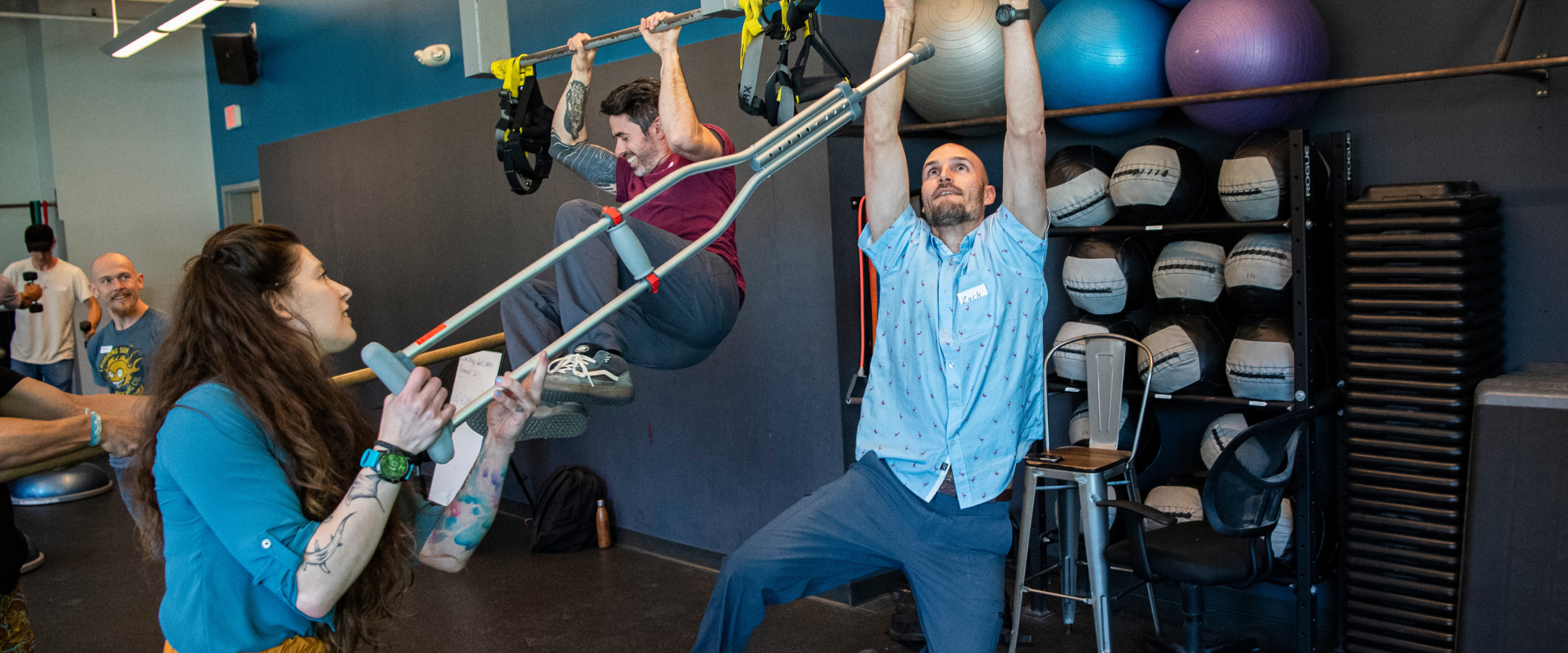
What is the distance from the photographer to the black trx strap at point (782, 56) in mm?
2061

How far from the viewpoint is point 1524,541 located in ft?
8.79

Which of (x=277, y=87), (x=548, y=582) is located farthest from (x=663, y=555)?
(x=277, y=87)

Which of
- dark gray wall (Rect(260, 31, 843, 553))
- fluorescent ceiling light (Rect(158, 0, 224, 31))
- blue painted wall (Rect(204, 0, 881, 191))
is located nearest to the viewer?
dark gray wall (Rect(260, 31, 843, 553))

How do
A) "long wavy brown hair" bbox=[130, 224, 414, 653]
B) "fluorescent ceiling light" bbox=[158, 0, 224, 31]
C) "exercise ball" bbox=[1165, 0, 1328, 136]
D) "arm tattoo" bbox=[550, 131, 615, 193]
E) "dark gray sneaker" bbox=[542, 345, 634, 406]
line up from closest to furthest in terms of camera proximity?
1. "long wavy brown hair" bbox=[130, 224, 414, 653]
2. "dark gray sneaker" bbox=[542, 345, 634, 406]
3. "arm tattoo" bbox=[550, 131, 615, 193]
4. "exercise ball" bbox=[1165, 0, 1328, 136]
5. "fluorescent ceiling light" bbox=[158, 0, 224, 31]

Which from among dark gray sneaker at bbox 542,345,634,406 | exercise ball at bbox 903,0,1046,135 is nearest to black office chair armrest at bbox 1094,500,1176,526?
exercise ball at bbox 903,0,1046,135

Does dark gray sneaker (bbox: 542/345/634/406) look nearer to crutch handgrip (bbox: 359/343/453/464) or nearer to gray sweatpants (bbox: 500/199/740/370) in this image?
gray sweatpants (bbox: 500/199/740/370)

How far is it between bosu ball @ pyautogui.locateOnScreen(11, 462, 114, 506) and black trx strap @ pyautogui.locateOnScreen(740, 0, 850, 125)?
21.2ft

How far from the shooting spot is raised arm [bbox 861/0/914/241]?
102 inches

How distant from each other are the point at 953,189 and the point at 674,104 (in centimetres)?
79

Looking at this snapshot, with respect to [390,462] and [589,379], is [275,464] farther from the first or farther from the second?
[589,379]

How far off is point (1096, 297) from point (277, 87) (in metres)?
6.82

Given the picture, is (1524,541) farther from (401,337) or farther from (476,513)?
(401,337)

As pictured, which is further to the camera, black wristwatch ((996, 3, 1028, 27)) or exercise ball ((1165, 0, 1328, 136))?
exercise ball ((1165, 0, 1328, 136))

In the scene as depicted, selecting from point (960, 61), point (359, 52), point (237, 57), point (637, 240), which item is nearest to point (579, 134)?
point (637, 240)
